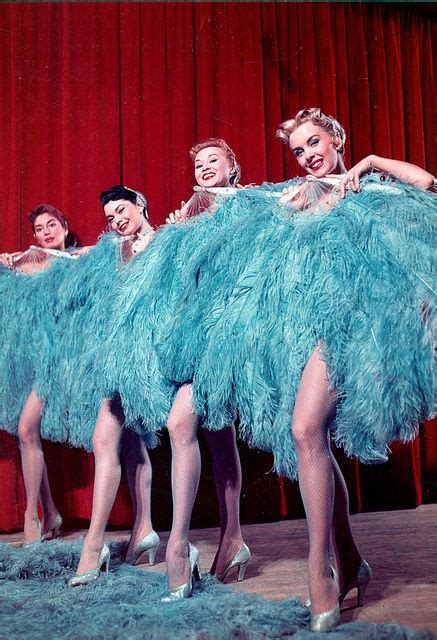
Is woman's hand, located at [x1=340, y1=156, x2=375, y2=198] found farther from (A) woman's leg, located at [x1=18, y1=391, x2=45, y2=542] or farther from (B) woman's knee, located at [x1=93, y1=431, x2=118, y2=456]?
(A) woman's leg, located at [x1=18, y1=391, x2=45, y2=542]

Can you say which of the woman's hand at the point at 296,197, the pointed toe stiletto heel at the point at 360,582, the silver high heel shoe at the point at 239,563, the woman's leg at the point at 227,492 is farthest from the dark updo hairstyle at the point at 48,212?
the pointed toe stiletto heel at the point at 360,582

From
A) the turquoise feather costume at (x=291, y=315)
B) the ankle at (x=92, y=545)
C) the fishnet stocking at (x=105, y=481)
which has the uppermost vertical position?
the turquoise feather costume at (x=291, y=315)

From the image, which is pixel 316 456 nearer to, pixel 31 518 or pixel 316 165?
pixel 316 165

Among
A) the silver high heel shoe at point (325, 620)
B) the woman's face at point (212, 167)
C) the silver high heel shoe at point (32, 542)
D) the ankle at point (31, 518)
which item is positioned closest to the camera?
the silver high heel shoe at point (325, 620)

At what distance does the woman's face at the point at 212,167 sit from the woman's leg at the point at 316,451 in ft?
3.58

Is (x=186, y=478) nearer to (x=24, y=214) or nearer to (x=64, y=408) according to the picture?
(x=64, y=408)

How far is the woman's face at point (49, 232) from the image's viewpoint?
3715 mm

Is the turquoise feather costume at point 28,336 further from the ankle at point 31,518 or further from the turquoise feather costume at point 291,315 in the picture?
the turquoise feather costume at point 291,315

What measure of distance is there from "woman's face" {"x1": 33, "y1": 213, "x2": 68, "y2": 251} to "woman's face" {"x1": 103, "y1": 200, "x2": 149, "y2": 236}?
748 mm

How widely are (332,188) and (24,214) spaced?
98.9 inches

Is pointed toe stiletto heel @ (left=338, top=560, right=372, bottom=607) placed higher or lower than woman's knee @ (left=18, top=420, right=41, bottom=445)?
lower

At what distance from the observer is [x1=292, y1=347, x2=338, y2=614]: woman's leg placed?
1.84 metres

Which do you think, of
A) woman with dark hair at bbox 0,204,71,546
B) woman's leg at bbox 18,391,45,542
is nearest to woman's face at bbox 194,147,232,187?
woman with dark hair at bbox 0,204,71,546

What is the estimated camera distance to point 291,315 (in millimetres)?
1942
